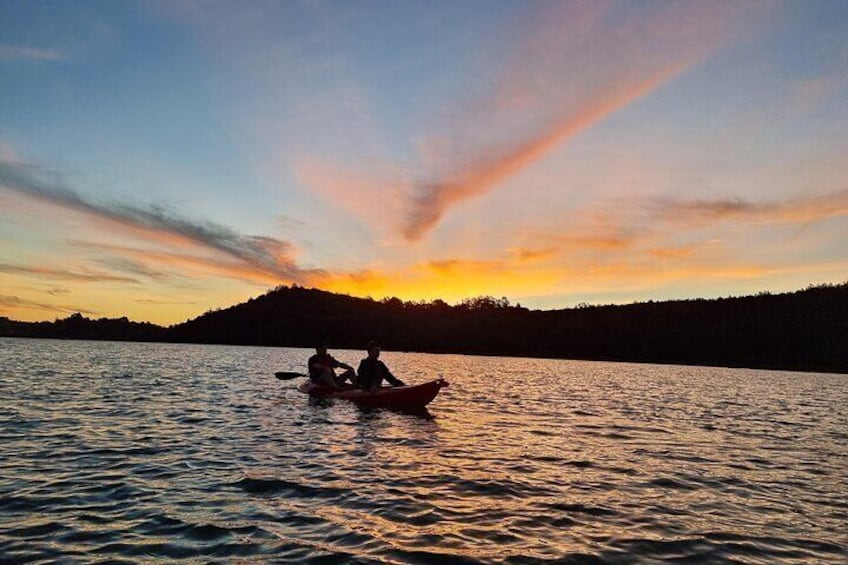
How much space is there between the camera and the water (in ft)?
22.5

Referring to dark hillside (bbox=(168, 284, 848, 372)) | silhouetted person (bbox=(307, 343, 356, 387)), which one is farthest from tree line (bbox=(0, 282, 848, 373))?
silhouetted person (bbox=(307, 343, 356, 387))

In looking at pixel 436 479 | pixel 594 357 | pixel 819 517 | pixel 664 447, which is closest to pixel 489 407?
pixel 664 447

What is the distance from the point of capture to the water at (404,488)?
685 centimetres

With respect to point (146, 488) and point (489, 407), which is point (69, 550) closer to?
point (146, 488)

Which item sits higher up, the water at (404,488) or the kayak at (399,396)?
the kayak at (399,396)

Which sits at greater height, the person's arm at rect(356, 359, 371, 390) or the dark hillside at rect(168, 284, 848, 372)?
the dark hillside at rect(168, 284, 848, 372)

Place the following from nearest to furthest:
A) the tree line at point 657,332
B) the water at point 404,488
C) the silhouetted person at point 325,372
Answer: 1. the water at point 404,488
2. the silhouetted person at point 325,372
3. the tree line at point 657,332

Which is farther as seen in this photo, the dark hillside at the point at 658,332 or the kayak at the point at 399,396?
the dark hillside at the point at 658,332

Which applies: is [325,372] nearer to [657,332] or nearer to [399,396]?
[399,396]

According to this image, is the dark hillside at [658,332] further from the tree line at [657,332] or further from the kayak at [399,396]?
the kayak at [399,396]

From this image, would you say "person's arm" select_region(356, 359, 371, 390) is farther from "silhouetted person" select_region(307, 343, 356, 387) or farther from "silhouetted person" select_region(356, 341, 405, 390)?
"silhouetted person" select_region(307, 343, 356, 387)

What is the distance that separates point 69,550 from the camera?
20.6 ft

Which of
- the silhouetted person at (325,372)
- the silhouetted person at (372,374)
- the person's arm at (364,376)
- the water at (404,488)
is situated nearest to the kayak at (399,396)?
the person's arm at (364,376)

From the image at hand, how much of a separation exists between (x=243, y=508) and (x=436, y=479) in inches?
147
